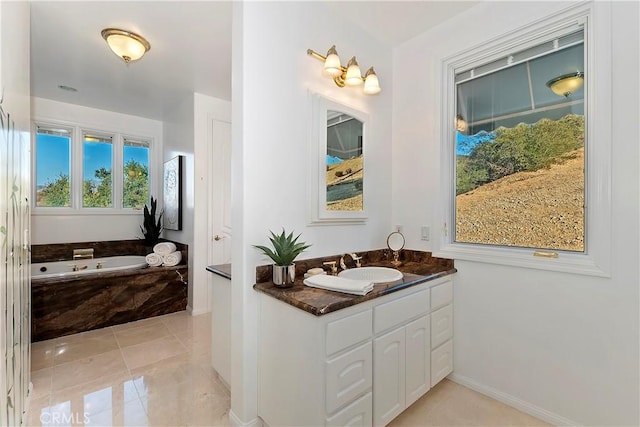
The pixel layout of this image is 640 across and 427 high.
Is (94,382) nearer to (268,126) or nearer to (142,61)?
(268,126)

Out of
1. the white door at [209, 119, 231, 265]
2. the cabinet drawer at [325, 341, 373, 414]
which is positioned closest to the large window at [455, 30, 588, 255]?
the cabinet drawer at [325, 341, 373, 414]

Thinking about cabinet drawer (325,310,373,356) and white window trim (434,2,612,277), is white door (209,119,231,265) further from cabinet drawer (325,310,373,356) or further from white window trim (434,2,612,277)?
white window trim (434,2,612,277)

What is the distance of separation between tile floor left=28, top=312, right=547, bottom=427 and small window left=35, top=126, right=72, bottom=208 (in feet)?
6.72

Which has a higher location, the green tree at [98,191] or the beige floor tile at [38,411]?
the green tree at [98,191]

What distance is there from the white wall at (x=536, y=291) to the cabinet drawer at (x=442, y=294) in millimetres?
80

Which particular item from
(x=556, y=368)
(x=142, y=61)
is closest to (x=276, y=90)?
(x=142, y=61)

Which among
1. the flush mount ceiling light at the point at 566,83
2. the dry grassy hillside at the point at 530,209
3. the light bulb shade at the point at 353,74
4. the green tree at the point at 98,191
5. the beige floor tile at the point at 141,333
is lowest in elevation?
the beige floor tile at the point at 141,333

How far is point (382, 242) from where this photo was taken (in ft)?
8.09

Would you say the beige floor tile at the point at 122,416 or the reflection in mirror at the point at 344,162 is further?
the reflection in mirror at the point at 344,162

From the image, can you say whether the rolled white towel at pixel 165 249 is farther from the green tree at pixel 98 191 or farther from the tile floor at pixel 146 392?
the green tree at pixel 98 191

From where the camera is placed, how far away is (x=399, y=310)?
162 cm

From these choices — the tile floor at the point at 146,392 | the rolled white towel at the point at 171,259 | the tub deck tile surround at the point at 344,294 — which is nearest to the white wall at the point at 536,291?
the tub deck tile surround at the point at 344,294

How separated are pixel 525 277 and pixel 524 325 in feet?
1.01

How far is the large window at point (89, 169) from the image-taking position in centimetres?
378
